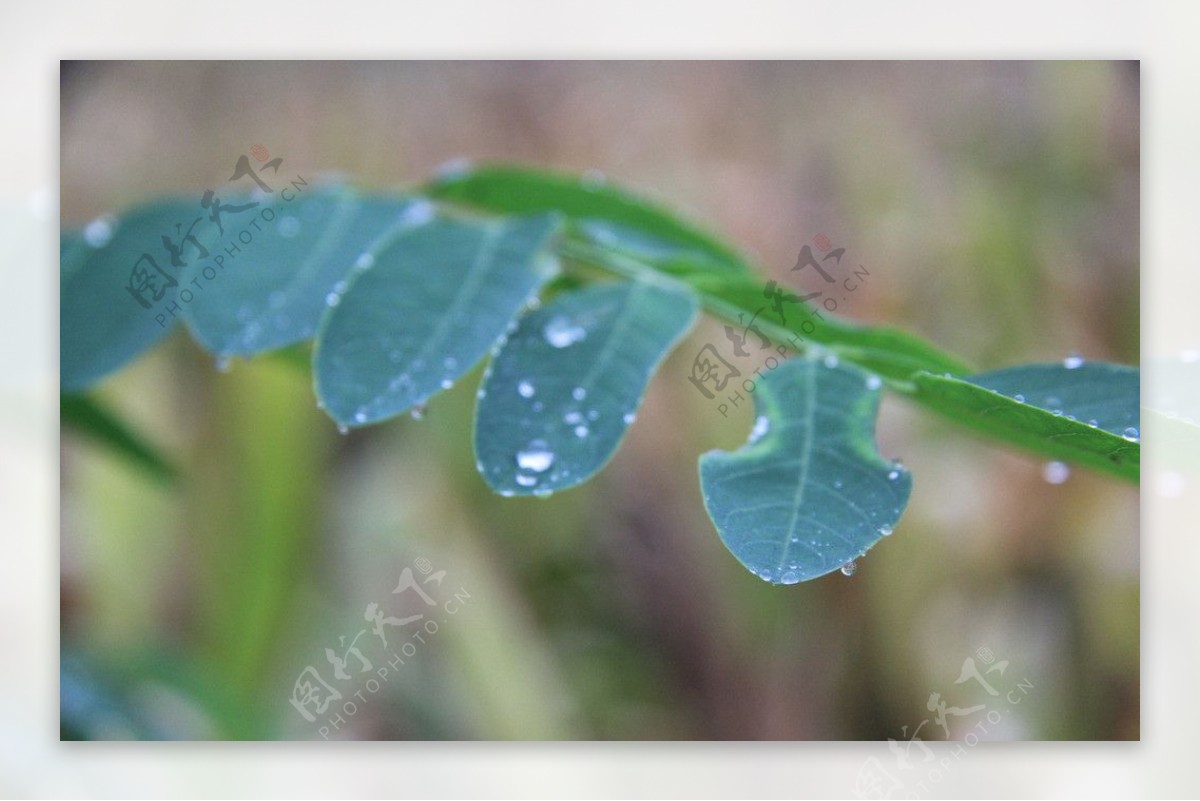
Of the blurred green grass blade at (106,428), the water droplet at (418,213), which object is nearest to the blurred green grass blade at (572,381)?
the water droplet at (418,213)

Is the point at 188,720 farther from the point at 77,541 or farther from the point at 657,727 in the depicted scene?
the point at 657,727

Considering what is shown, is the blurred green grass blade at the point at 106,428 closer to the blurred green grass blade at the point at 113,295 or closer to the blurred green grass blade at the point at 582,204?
the blurred green grass blade at the point at 113,295

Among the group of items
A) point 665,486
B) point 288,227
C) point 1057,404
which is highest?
point 288,227

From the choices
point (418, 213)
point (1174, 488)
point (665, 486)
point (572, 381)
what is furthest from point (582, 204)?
point (665, 486)

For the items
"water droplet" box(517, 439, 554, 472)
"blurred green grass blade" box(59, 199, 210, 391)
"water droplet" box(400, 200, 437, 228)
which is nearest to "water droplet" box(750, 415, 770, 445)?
"water droplet" box(517, 439, 554, 472)

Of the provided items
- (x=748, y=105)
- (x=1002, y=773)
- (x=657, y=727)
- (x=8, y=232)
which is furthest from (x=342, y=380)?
(x=748, y=105)

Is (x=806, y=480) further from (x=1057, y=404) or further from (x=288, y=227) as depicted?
(x=288, y=227)
